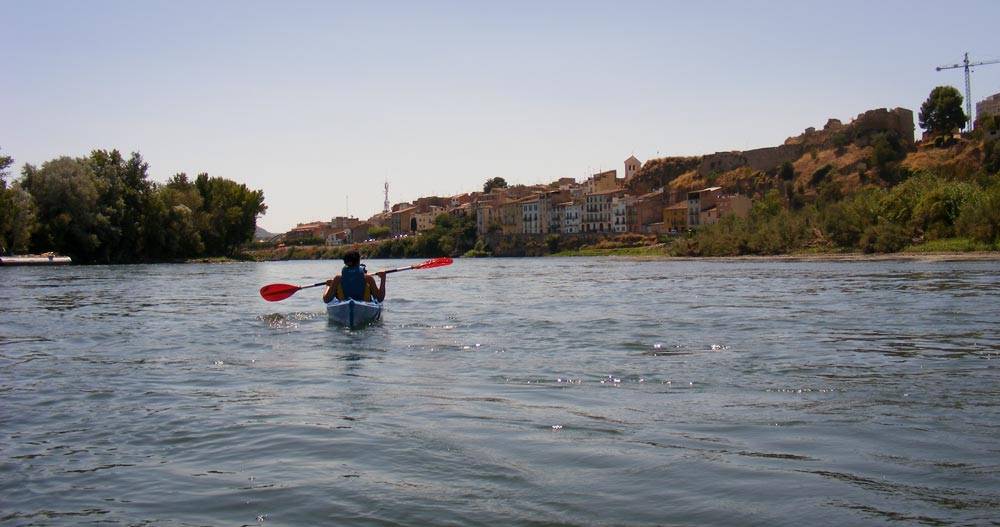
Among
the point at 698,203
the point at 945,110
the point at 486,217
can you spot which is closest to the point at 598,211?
the point at 698,203

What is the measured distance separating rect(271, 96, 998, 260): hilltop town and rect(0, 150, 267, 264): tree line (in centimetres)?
4636

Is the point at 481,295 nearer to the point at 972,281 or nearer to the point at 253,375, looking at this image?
the point at 972,281

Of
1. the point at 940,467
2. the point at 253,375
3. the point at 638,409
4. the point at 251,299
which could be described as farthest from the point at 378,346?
the point at 251,299

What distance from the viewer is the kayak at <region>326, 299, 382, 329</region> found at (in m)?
16.7

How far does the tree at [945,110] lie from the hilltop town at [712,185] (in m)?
2.01

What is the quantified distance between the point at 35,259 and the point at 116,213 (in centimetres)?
976

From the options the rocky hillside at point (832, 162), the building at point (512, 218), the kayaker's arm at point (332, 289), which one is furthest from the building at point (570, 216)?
the kayaker's arm at point (332, 289)

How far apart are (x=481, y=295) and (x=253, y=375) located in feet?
58.7

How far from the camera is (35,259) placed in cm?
5822

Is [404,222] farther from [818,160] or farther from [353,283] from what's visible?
[353,283]

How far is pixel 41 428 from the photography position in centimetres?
769

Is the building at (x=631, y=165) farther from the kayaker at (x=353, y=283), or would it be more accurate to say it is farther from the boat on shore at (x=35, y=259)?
the kayaker at (x=353, y=283)

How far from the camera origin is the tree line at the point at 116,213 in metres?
59.3

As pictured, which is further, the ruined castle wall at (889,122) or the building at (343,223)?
the building at (343,223)
